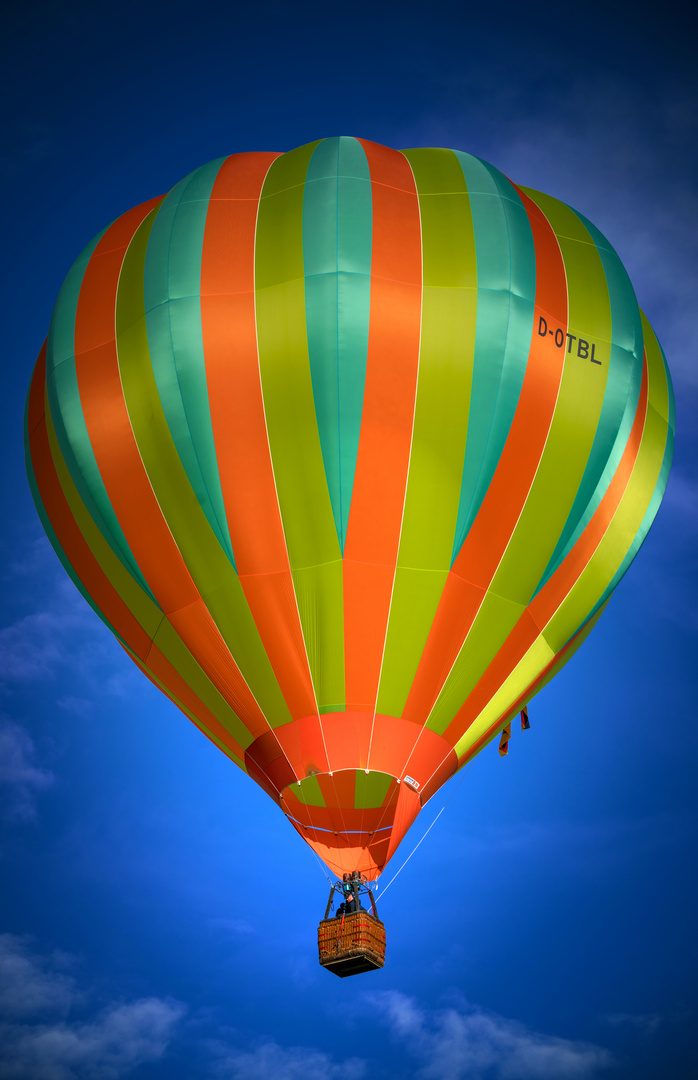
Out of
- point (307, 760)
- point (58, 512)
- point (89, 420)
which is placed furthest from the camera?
point (58, 512)

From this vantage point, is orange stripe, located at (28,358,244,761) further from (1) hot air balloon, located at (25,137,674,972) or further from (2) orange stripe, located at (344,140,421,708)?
(2) orange stripe, located at (344,140,421,708)

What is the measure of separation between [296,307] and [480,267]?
74.1 inches

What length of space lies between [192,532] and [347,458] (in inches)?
67.4

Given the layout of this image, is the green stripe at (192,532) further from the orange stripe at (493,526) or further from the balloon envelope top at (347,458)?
the orange stripe at (493,526)

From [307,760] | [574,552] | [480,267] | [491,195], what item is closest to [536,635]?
[574,552]

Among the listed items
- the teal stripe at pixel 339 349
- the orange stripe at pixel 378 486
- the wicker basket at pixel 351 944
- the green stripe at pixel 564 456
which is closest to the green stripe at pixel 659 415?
the green stripe at pixel 564 456

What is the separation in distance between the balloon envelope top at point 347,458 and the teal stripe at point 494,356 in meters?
0.02

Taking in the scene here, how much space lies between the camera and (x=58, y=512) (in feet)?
40.5

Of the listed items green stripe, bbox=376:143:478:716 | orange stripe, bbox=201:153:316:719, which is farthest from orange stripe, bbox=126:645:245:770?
green stripe, bbox=376:143:478:716

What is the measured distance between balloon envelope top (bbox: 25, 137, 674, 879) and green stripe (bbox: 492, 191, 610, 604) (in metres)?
0.03

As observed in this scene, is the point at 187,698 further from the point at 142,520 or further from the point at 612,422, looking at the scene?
the point at 612,422

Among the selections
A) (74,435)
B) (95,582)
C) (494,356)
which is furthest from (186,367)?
(494,356)

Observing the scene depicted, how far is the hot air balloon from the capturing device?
35.5 ft

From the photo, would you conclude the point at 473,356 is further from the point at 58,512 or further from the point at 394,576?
the point at 58,512
